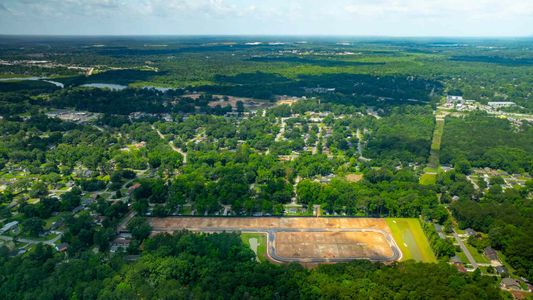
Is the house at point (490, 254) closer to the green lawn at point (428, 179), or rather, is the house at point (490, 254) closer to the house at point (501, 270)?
the house at point (501, 270)

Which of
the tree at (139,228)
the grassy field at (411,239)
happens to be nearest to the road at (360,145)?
the grassy field at (411,239)

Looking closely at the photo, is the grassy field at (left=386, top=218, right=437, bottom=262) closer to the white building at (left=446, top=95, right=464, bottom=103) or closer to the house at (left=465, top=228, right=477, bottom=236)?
the house at (left=465, top=228, right=477, bottom=236)

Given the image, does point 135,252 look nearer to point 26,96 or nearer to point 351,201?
point 351,201

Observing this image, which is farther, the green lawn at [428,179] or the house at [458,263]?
the green lawn at [428,179]

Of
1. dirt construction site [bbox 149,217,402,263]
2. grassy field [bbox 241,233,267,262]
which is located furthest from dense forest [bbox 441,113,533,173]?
grassy field [bbox 241,233,267,262]

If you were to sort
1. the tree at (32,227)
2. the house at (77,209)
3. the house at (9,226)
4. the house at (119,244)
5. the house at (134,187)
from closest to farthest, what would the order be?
the house at (119,244) < the tree at (32,227) < the house at (9,226) < the house at (77,209) < the house at (134,187)

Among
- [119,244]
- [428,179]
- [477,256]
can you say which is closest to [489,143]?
[428,179]

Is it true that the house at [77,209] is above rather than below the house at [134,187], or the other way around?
below

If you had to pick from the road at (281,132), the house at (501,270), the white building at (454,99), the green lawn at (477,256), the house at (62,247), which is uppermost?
the white building at (454,99)
